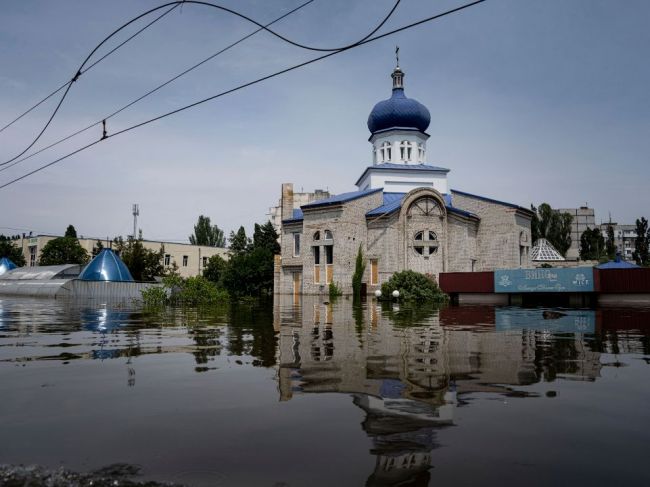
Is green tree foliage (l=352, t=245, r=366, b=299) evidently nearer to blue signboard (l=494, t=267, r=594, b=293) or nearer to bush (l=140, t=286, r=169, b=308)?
blue signboard (l=494, t=267, r=594, b=293)

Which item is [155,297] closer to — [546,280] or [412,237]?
[412,237]

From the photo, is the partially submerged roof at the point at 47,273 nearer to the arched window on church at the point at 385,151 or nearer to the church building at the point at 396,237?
the church building at the point at 396,237

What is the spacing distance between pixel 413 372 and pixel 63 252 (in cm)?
7288

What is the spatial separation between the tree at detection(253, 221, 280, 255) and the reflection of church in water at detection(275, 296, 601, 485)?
147 ft

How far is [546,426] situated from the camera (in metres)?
4.17

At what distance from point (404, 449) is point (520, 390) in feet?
8.21

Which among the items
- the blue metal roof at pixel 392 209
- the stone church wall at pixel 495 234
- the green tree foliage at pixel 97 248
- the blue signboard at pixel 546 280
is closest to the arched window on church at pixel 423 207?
the blue metal roof at pixel 392 209

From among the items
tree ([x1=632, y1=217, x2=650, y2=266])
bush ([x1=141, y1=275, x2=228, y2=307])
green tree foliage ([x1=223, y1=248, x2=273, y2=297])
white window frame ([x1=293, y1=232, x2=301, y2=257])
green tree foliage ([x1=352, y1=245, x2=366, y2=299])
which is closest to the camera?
bush ([x1=141, y1=275, x2=228, y2=307])

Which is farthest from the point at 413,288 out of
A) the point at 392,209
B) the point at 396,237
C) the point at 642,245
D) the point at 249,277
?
the point at 642,245

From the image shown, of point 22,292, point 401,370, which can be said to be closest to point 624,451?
point 401,370

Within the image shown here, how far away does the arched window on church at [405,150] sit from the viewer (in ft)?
154

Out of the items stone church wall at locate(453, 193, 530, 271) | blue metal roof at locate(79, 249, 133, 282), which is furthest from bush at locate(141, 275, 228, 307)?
stone church wall at locate(453, 193, 530, 271)

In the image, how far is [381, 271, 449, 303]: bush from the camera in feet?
103

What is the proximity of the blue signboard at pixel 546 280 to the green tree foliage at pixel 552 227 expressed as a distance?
137ft
